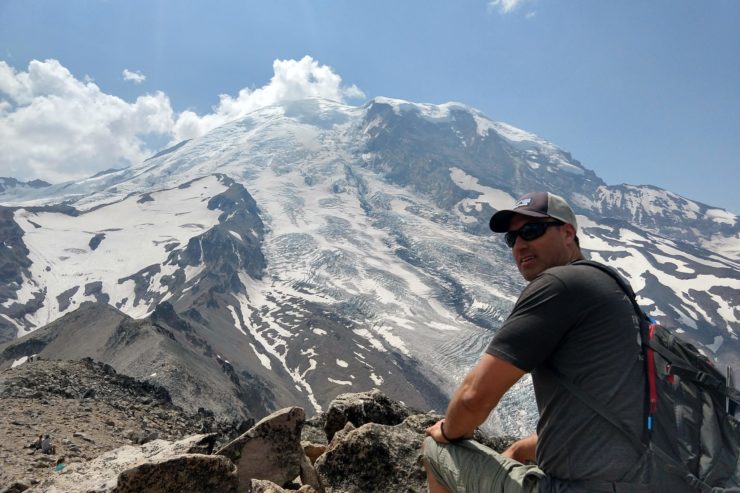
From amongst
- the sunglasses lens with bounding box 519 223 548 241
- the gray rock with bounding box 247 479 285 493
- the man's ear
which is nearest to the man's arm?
the sunglasses lens with bounding box 519 223 548 241

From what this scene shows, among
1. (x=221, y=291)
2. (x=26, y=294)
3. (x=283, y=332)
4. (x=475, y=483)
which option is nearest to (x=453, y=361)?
(x=283, y=332)

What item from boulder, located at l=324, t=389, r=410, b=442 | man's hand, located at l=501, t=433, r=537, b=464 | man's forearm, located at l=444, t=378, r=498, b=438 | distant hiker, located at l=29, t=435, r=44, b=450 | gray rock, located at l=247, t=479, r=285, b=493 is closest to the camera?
man's forearm, located at l=444, t=378, r=498, b=438

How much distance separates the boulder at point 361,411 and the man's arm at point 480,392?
5.36m

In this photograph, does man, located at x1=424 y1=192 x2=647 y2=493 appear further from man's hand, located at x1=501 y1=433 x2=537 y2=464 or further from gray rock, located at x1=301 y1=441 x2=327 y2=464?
gray rock, located at x1=301 y1=441 x2=327 y2=464

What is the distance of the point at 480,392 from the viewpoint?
329cm

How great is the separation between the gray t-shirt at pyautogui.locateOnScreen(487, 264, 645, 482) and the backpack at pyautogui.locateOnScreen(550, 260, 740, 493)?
61 mm

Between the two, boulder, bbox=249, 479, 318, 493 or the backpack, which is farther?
boulder, bbox=249, 479, 318, 493

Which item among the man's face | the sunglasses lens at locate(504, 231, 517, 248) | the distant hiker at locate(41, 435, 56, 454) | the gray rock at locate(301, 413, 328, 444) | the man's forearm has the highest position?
the sunglasses lens at locate(504, 231, 517, 248)

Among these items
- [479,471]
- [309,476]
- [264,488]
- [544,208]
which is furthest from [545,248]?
[309,476]

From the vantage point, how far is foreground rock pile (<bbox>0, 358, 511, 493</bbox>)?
488cm

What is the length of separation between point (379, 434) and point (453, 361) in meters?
147

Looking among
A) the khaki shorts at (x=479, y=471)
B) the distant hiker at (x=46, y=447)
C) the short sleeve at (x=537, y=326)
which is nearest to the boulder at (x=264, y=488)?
the khaki shorts at (x=479, y=471)

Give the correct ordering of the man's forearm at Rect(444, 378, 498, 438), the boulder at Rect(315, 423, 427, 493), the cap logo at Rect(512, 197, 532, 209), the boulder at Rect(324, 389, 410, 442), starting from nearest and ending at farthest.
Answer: the man's forearm at Rect(444, 378, 498, 438)
the cap logo at Rect(512, 197, 532, 209)
the boulder at Rect(315, 423, 427, 493)
the boulder at Rect(324, 389, 410, 442)

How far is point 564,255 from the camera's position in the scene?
378cm
